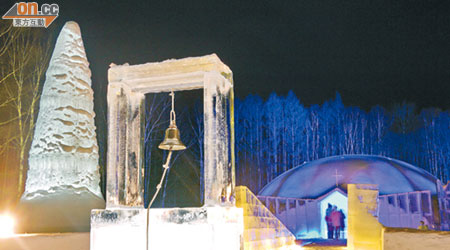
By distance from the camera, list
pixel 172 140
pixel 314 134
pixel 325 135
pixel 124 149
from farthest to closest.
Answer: pixel 325 135 → pixel 314 134 → pixel 124 149 → pixel 172 140

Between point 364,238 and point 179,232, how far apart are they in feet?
30.4

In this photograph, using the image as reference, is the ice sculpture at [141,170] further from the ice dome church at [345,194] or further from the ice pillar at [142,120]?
the ice dome church at [345,194]

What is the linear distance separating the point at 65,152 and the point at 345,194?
11042mm

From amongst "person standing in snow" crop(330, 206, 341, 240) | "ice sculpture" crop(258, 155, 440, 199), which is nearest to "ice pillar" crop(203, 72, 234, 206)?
"person standing in snow" crop(330, 206, 341, 240)

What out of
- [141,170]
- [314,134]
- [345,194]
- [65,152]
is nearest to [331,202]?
[345,194]

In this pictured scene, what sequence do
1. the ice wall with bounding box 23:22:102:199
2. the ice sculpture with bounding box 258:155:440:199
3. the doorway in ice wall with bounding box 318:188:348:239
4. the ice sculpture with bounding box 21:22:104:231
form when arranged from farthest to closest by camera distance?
the doorway in ice wall with bounding box 318:188:348:239
the ice sculpture with bounding box 258:155:440:199
the ice wall with bounding box 23:22:102:199
the ice sculpture with bounding box 21:22:104:231

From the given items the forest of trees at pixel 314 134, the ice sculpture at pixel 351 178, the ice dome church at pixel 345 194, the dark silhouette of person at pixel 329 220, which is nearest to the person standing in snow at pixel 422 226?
the ice dome church at pixel 345 194

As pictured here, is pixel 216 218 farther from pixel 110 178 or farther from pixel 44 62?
pixel 44 62

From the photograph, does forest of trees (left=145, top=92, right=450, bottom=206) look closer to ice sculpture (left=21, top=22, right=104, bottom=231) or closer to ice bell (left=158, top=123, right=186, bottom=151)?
ice sculpture (left=21, top=22, right=104, bottom=231)

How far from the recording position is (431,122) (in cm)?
3116

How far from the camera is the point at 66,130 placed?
14.1 m

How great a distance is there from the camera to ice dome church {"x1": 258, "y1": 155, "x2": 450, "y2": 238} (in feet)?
55.0

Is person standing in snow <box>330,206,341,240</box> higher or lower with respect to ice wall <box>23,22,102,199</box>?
lower

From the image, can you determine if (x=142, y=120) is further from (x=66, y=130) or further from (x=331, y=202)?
(x=331, y=202)
